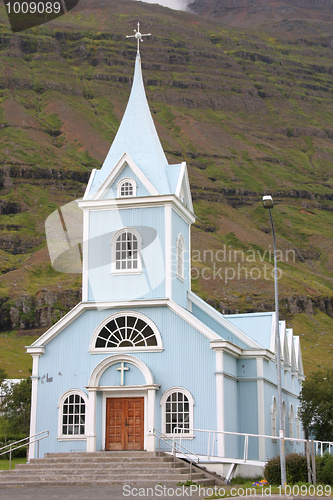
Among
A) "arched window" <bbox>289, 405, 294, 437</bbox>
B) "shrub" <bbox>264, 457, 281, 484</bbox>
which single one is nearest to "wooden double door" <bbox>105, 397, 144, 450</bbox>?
"shrub" <bbox>264, 457, 281, 484</bbox>

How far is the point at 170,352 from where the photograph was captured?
93.5 ft

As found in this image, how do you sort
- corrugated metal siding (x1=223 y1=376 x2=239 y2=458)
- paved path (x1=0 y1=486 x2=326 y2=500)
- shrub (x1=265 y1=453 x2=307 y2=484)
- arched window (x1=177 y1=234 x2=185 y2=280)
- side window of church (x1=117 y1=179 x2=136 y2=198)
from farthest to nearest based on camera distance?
arched window (x1=177 y1=234 x2=185 y2=280)
side window of church (x1=117 y1=179 x2=136 y2=198)
corrugated metal siding (x1=223 y1=376 x2=239 y2=458)
shrub (x1=265 y1=453 x2=307 y2=484)
paved path (x1=0 y1=486 x2=326 y2=500)

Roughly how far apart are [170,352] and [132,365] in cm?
166

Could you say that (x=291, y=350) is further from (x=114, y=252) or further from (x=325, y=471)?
(x=325, y=471)

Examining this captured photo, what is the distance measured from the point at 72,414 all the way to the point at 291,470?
391 inches

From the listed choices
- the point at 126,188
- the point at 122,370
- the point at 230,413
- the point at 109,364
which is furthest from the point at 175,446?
the point at 126,188

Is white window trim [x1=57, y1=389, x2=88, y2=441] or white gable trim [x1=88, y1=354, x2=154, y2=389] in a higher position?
white gable trim [x1=88, y1=354, x2=154, y2=389]

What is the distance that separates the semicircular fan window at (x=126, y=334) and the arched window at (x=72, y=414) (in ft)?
7.42

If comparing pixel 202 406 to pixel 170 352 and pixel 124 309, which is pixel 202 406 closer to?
pixel 170 352

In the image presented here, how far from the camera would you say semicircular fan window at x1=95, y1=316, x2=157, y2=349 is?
28938 millimetres

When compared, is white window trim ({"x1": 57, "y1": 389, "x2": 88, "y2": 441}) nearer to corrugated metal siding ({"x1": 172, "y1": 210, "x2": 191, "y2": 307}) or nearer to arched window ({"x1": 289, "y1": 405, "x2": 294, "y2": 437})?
corrugated metal siding ({"x1": 172, "y1": 210, "x2": 191, "y2": 307})

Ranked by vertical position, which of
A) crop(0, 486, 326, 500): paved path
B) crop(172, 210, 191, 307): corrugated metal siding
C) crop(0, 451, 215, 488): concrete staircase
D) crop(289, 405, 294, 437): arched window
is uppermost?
crop(172, 210, 191, 307): corrugated metal siding

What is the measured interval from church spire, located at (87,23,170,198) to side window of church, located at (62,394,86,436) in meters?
9.13

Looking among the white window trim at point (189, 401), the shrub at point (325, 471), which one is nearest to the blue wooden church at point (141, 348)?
the white window trim at point (189, 401)
